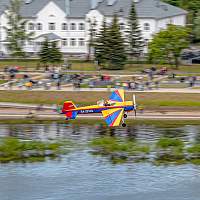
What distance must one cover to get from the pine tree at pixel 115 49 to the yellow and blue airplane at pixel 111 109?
31.5m

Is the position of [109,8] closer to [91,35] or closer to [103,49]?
[91,35]

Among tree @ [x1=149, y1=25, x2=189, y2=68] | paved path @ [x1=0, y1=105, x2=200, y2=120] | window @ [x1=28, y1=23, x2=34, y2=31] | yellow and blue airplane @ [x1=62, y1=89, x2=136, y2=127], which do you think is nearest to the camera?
yellow and blue airplane @ [x1=62, y1=89, x2=136, y2=127]

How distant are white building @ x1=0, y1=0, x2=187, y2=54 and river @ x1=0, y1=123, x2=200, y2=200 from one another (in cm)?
6294

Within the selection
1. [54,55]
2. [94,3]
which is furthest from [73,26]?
[54,55]

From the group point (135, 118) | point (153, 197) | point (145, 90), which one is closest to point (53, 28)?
point (145, 90)

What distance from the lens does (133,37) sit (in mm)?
107125

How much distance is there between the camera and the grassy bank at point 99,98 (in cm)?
7044

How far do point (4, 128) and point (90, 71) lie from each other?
32.8 meters

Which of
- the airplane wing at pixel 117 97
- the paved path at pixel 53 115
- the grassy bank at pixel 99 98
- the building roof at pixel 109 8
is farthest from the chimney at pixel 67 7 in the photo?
the airplane wing at pixel 117 97

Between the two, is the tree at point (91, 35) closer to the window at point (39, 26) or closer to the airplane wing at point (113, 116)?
the window at point (39, 26)

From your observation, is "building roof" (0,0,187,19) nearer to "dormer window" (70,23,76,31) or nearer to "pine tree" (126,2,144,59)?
"dormer window" (70,23,76,31)

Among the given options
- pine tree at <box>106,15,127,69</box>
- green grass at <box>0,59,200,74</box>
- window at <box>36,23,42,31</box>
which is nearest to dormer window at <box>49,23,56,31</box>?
window at <box>36,23,42,31</box>

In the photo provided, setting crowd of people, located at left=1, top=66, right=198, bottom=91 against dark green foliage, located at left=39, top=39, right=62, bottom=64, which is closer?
crowd of people, located at left=1, top=66, right=198, bottom=91

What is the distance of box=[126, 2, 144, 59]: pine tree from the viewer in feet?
349
